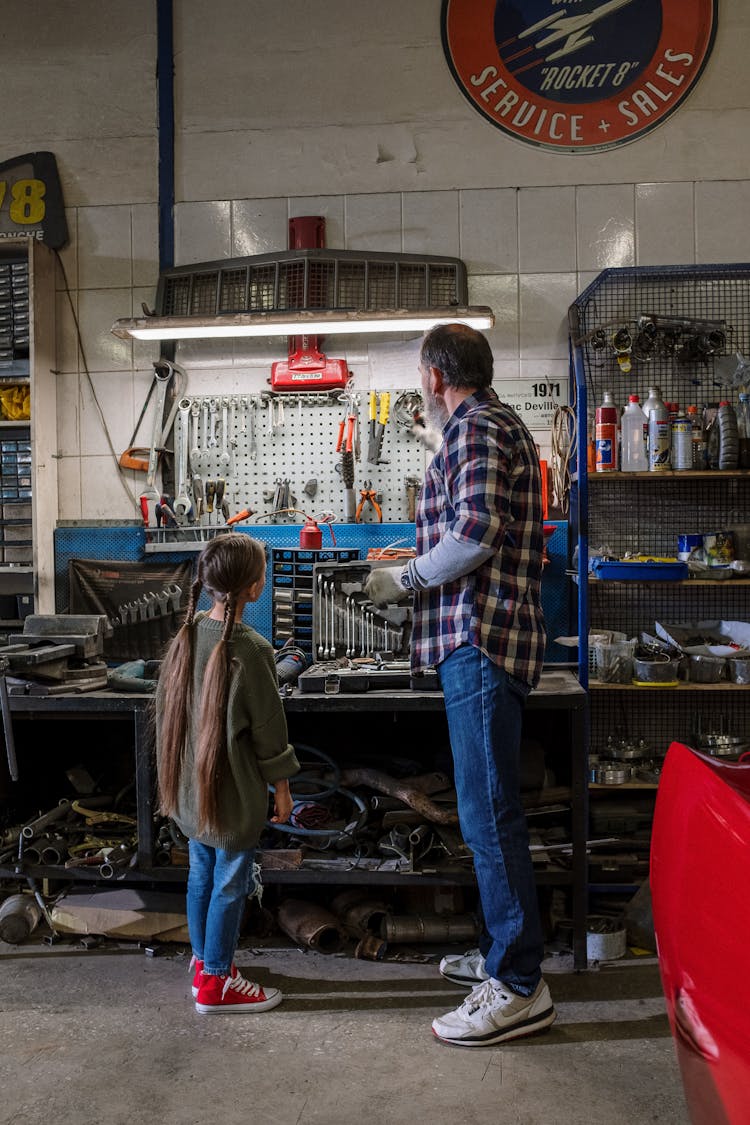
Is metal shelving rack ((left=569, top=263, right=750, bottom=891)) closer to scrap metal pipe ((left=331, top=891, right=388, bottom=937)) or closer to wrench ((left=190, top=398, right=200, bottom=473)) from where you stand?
scrap metal pipe ((left=331, top=891, right=388, bottom=937))

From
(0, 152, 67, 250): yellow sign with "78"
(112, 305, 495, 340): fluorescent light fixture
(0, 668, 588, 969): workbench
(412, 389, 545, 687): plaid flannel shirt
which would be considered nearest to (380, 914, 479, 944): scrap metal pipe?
(0, 668, 588, 969): workbench

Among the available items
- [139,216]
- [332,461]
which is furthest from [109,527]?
[139,216]

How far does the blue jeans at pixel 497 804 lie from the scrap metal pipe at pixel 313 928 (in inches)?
24.9

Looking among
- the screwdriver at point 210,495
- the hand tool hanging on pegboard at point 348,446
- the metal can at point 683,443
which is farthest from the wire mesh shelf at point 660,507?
the screwdriver at point 210,495

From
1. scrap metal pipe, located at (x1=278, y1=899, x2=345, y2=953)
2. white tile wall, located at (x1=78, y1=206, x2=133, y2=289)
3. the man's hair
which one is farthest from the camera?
white tile wall, located at (x1=78, y1=206, x2=133, y2=289)

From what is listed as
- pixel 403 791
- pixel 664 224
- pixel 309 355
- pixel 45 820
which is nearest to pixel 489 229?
pixel 664 224

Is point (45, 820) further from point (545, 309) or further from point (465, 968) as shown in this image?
point (545, 309)

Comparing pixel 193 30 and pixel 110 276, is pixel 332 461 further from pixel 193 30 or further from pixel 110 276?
pixel 193 30

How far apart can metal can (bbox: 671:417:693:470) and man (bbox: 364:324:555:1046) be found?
1078mm

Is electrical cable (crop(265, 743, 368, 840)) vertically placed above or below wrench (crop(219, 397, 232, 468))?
below

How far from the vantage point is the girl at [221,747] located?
2205 millimetres

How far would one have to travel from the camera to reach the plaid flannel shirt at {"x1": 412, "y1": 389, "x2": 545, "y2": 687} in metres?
2.12

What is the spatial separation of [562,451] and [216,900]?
1.97 meters

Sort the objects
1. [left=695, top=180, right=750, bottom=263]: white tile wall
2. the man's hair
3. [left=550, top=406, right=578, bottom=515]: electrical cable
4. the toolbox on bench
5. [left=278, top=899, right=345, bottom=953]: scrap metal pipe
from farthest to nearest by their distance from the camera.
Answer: [left=695, top=180, right=750, bottom=263]: white tile wall, [left=550, top=406, right=578, bottom=515]: electrical cable, the toolbox on bench, [left=278, top=899, right=345, bottom=953]: scrap metal pipe, the man's hair
